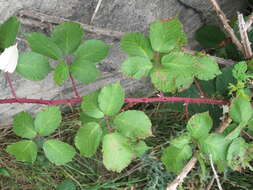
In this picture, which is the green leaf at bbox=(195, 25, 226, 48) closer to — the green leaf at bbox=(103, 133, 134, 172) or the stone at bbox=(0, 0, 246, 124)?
the stone at bbox=(0, 0, 246, 124)

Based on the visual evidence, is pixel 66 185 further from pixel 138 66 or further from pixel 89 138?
pixel 138 66

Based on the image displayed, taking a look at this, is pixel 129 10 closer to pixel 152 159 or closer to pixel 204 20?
pixel 204 20

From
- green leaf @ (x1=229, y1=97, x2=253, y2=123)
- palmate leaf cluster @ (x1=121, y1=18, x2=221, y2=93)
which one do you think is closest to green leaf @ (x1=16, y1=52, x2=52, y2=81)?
palmate leaf cluster @ (x1=121, y1=18, x2=221, y2=93)

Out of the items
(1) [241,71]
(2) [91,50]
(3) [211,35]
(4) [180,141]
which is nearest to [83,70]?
(2) [91,50]

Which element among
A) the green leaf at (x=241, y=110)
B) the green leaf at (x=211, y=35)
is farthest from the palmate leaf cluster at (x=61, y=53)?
the green leaf at (x=211, y=35)

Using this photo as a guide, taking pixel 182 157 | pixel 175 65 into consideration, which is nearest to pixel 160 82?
pixel 175 65

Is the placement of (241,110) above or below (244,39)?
below

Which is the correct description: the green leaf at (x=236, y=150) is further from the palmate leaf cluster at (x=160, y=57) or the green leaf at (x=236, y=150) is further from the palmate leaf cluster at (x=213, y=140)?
the palmate leaf cluster at (x=160, y=57)
